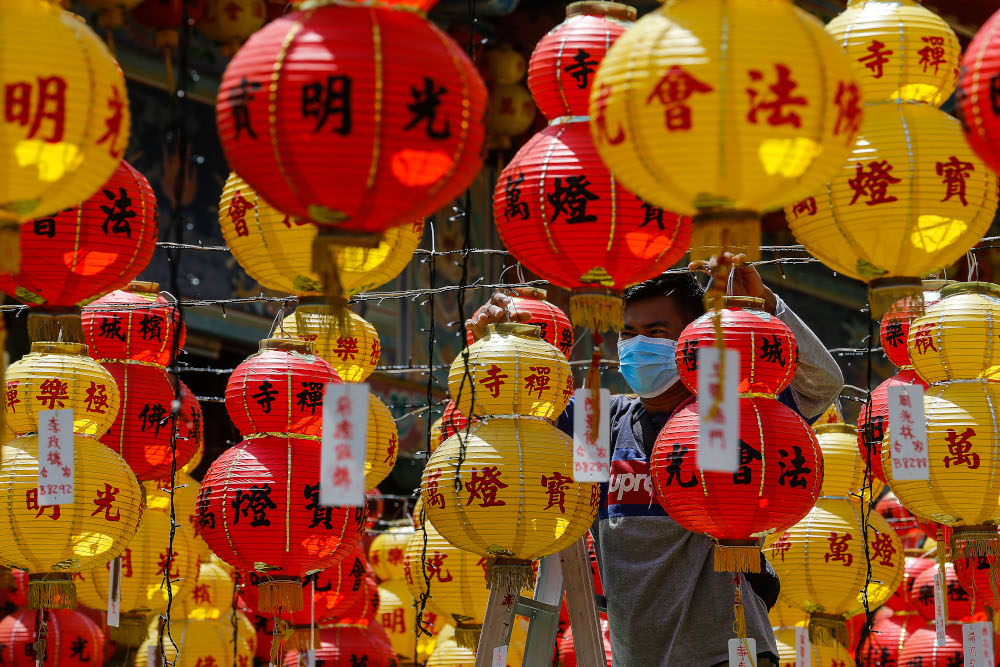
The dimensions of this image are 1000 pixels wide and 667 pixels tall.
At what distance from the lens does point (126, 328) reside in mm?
5129

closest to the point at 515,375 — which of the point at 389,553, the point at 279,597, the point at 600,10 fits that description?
the point at 279,597

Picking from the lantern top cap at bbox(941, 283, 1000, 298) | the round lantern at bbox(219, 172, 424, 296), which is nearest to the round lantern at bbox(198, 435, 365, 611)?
the round lantern at bbox(219, 172, 424, 296)

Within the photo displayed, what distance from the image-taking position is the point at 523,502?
3.71 m

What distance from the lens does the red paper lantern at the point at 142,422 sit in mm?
5039

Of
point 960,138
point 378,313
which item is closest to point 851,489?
point 960,138

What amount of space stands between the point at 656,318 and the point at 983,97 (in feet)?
5.68

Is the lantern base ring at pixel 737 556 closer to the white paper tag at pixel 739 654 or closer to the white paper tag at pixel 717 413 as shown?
the white paper tag at pixel 739 654

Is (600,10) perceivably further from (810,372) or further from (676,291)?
(810,372)

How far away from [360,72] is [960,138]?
4.77 ft

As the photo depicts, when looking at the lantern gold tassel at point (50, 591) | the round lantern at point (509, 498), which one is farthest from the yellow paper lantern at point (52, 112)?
the lantern gold tassel at point (50, 591)

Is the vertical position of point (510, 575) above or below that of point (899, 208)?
below

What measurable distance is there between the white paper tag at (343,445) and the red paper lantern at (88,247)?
99 centimetres

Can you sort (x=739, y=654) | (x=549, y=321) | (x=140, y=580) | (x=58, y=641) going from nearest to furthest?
1. (x=739, y=654)
2. (x=549, y=321)
3. (x=140, y=580)
4. (x=58, y=641)

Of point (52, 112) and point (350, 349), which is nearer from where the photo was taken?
point (52, 112)
